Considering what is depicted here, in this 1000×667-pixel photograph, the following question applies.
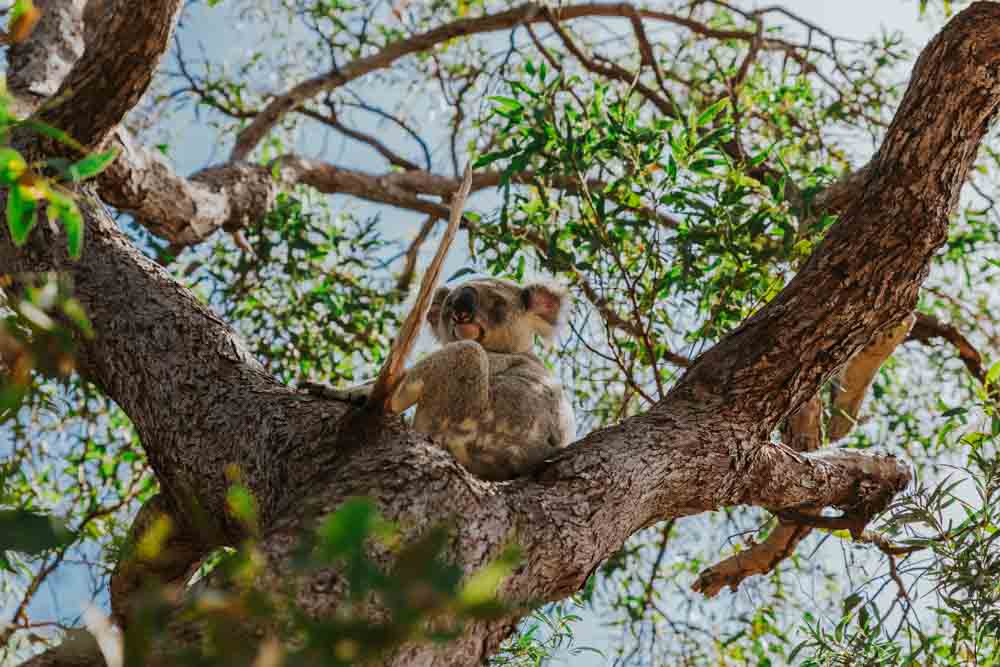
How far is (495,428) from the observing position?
3.08 m

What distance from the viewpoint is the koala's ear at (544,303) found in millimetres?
4152

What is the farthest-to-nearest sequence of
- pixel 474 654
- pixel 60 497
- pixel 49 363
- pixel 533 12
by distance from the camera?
pixel 533 12, pixel 60 497, pixel 474 654, pixel 49 363

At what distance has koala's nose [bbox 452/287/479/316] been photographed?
154 inches

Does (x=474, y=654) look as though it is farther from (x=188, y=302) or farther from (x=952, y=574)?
(x=952, y=574)

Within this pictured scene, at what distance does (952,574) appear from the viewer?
273cm

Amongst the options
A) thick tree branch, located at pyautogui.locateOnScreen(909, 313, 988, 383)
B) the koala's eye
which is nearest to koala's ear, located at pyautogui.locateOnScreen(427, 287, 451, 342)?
the koala's eye

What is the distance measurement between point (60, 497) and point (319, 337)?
161 cm

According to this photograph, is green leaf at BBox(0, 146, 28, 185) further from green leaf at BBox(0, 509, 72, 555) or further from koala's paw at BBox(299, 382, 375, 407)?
koala's paw at BBox(299, 382, 375, 407)

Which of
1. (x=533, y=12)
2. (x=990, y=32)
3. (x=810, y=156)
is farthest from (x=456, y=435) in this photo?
(x=810, y=156)

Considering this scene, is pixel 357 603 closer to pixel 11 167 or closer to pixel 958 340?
pixel 11 167

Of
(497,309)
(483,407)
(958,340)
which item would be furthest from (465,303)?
(958,340)

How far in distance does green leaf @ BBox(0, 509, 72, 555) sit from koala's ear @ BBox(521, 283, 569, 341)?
3308 millimetres

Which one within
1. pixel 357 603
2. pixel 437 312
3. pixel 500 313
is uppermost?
pixel 437 312

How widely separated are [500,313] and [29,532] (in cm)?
320
